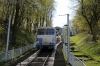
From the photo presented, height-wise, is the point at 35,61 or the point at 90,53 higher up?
A: the point at 90,53

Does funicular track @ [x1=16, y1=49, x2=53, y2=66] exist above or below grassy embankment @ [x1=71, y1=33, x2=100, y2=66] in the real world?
below

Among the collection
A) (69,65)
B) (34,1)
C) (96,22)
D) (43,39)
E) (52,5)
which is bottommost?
(69,65)

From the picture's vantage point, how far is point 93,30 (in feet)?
129

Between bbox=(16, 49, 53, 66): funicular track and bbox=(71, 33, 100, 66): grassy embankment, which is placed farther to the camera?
bbox=(71, 33, 100, 66): grassy embankment

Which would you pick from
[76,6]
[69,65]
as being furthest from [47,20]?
[69,65]

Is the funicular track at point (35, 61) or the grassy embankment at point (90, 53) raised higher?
the grassy embankment at point (90, 53)

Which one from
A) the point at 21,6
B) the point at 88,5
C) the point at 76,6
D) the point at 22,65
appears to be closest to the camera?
the point at 22,65

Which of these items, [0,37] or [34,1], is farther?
[0,37]

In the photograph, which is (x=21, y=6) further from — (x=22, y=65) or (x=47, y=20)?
(x=47, y=20)

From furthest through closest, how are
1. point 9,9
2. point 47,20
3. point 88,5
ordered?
point 47,20, point 88,5, point 9,9

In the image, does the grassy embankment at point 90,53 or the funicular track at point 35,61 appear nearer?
the funicular track at point 35,61

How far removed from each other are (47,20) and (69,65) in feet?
133

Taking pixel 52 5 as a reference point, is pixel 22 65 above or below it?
below

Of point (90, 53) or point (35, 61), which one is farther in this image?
point (90, 53)
